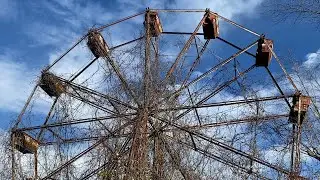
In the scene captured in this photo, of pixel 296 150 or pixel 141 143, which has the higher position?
pixel 296 150

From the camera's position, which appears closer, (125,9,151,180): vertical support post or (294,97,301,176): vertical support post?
(125,9,151,180): vertical support post

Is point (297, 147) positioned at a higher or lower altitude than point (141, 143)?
higher

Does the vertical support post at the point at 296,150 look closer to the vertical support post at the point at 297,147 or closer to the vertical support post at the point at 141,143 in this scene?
the vertical support post at the point at 297,147

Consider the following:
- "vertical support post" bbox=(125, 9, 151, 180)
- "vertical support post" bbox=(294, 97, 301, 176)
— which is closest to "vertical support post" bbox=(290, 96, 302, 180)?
"vertical support post" bbox=(294, 97, 301, 176)

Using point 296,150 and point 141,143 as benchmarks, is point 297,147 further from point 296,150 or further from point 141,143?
point 141,143

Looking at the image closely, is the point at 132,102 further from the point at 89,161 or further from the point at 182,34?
the point at 182,34

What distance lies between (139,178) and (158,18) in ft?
14.6

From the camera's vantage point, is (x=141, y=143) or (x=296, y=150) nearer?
(x=141, y=143)

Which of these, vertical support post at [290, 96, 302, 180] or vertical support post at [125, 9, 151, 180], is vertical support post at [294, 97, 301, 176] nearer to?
vertical support post at [290, 96, 302, 180]

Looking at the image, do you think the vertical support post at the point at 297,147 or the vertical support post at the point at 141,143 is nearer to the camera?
the vertical support post at the point at 141,143

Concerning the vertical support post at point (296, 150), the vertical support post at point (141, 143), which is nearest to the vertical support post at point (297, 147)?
the vertical support post at point (296, 150)

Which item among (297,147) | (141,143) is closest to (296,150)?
(297,147)

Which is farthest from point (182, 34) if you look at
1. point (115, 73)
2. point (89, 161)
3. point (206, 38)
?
point (89, 161)

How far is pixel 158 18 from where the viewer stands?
14164mm
